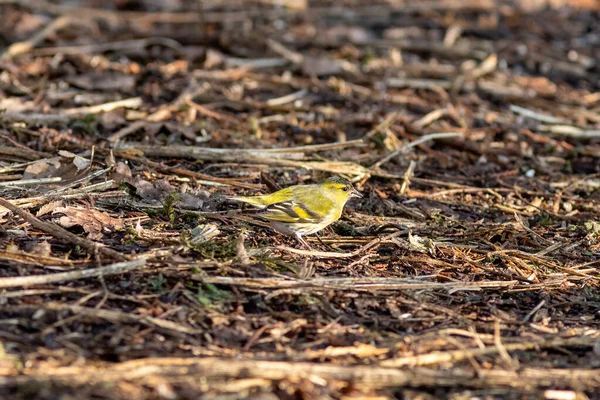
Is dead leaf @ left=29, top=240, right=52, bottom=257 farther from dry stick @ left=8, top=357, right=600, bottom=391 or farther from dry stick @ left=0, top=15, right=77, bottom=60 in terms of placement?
dry stick @ left=0, top=15, right=77, bottom=60

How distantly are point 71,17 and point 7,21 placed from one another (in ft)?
2.60

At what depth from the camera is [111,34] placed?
31.6 feet

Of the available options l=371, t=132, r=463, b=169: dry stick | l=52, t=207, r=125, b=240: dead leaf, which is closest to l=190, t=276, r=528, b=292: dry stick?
l=52, t=207, r=125, b=240: dead leaf

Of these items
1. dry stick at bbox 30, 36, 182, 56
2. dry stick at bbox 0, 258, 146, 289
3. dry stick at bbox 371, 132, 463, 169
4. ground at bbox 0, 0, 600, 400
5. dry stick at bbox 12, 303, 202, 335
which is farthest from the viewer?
dry stick at bbox 30, 36, 182, 56

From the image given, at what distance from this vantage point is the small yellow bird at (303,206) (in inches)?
203

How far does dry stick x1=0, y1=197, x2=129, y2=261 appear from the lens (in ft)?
13.5

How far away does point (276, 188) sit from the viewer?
578cm

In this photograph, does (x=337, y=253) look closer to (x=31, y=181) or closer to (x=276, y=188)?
(x=276, y=188)

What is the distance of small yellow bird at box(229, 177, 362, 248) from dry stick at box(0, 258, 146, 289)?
A: 1.32 m

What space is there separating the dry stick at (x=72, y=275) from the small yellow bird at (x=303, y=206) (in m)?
1.32

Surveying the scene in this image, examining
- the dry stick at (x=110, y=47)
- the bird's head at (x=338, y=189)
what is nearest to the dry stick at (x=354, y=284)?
the bird's head at (x=338, y=189)

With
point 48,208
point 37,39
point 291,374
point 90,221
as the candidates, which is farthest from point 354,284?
point 37,39

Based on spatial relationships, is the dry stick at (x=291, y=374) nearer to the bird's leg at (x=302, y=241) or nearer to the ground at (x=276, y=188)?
the ground at (x=276, y=188)

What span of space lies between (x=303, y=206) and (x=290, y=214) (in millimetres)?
138
